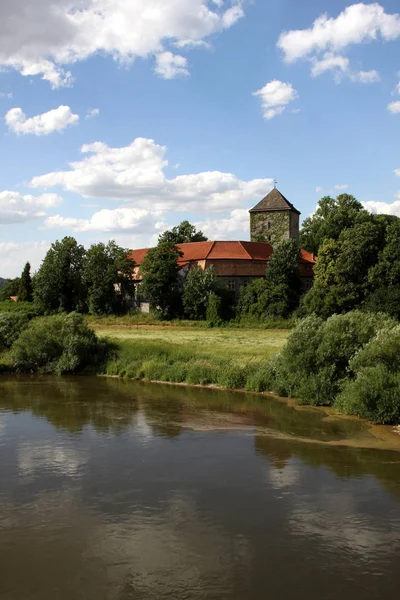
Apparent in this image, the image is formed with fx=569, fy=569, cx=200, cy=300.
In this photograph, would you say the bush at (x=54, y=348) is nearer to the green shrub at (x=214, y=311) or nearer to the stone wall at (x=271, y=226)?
the green shrub at (x=214, y=311)

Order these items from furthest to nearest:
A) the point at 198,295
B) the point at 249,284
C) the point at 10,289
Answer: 1. the point at 10,289
2. the point at 249,284
3. the point at 198,295

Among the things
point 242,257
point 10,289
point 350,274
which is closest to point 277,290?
point 350,274

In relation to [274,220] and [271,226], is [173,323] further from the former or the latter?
[274,220]

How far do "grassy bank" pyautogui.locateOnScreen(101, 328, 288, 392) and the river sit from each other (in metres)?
5.27

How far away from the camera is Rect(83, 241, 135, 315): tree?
55031mm

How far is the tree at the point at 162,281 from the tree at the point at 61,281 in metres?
9.13

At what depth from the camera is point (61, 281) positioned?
5759cm

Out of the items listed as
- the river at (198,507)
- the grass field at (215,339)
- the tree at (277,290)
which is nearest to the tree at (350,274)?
the grass field at (215,339)

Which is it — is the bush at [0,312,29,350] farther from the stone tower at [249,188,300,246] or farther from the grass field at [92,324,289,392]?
the stone tower at [249,188,300,246]

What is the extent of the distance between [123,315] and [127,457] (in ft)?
130

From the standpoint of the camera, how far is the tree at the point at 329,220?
6325 cm

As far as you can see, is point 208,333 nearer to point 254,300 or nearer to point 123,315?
point 254,300

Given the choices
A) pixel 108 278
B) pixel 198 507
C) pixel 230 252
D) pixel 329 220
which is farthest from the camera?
pixel 329 220

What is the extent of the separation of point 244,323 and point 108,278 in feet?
48.2
